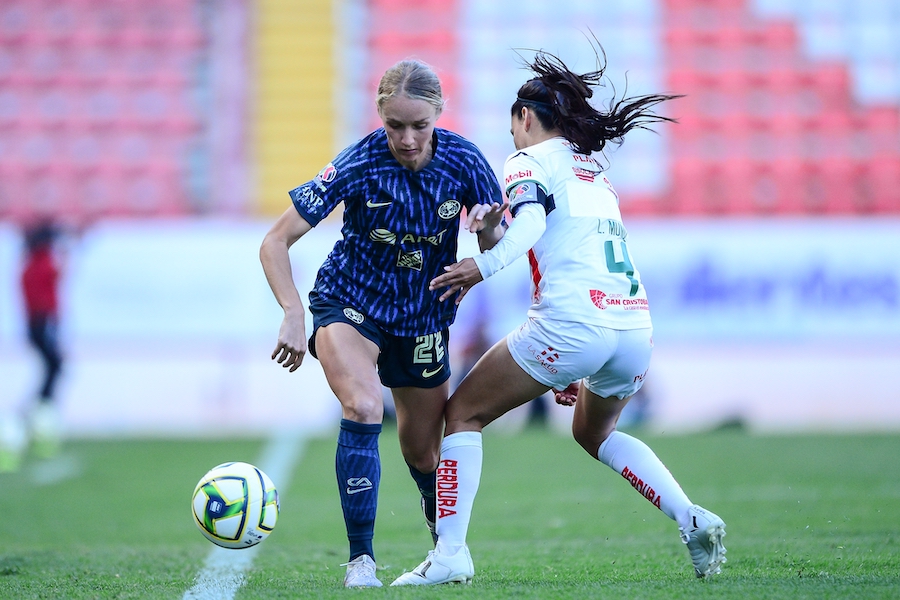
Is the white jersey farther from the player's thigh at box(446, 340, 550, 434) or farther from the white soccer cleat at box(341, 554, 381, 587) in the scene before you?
the white soccer cleat at box(341, 554, 381, 587)

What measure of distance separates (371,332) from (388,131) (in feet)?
2.52

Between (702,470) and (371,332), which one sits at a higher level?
(371,332)

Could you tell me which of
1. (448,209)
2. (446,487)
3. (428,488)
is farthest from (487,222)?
(428,488)

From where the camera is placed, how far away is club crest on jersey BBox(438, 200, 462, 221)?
4297 mm

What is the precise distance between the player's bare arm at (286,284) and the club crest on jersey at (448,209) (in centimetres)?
51

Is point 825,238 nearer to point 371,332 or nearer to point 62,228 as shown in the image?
point 62,228

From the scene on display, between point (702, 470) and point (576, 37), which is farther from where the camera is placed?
point (576, 37)

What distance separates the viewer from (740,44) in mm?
15133

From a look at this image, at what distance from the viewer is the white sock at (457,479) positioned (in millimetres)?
4113

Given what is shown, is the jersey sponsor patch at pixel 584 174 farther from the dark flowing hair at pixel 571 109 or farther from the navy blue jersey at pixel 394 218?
the navy blue jersey at pixel 394 218

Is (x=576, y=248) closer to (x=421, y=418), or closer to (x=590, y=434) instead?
(x=590, y=434)

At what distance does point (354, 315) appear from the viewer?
4301 millimetres

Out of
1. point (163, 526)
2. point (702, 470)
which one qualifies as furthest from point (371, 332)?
point (702, 470)

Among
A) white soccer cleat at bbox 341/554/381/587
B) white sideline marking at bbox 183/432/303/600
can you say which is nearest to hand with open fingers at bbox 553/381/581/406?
white soccer cleat at bbox 341/554/381/587
